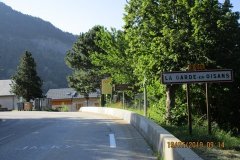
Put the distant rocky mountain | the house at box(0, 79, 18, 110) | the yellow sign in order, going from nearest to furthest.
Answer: the yellow sign → the house at box(0, 79, 18, 110) → the distant rocky mountain

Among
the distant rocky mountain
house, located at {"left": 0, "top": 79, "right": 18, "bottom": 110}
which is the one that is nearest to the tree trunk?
house, located at {"left": 0, "top": 79, "right": 18, "bottom": 110}

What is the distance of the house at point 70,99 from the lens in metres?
110

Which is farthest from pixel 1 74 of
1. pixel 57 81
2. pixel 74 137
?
pixel 74 137

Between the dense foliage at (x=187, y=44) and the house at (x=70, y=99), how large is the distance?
3296 inches

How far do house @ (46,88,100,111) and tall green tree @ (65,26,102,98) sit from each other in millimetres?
39711

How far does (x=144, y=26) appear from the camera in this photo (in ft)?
76.3

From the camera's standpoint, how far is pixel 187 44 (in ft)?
71.9

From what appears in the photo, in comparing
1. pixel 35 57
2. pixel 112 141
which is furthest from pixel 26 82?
pixel 35 57

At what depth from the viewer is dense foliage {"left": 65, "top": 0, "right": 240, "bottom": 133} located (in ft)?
72.7

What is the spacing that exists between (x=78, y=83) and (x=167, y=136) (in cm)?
5940

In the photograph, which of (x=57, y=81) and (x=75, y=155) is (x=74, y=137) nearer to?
(x=75, y=155)

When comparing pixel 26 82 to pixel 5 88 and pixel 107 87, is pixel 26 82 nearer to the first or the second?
pixel 107 87

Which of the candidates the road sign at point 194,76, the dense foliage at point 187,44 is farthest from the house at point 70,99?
the road sign at point 194,76

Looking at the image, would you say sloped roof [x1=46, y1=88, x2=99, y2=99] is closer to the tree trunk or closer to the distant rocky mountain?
the distant rocky mountain
